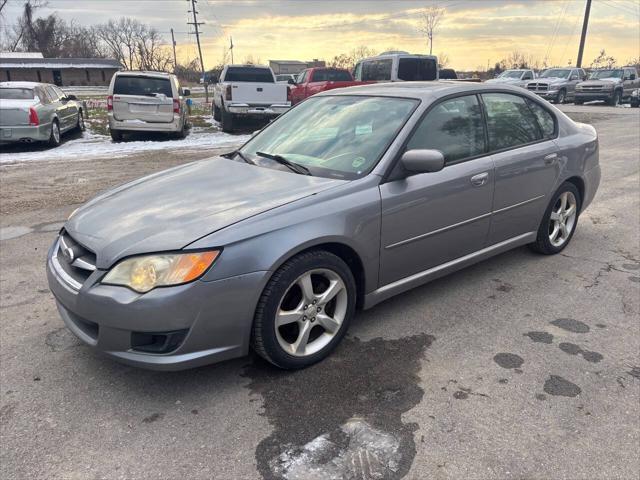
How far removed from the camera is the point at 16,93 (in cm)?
1138

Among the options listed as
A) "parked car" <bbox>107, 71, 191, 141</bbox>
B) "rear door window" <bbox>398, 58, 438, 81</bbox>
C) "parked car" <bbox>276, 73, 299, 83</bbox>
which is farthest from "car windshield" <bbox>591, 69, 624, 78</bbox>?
"parked car" <bbox>107, 71, 191, 141</bbox>

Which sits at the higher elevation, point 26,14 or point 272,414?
point 26,14

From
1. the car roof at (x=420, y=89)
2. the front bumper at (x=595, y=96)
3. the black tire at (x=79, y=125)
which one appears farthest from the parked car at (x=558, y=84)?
the car roof at (x=420, y=89)

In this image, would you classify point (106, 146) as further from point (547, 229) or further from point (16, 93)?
point (547, 229)

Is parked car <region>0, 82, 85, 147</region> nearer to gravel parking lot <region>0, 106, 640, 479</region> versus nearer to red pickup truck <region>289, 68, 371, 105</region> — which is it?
red pickup truck <region>289, 68, 371, 105</region>

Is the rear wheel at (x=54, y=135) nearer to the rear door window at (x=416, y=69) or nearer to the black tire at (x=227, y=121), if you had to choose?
the black tire at (x=227, y=121)

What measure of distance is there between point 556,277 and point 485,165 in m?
1.27

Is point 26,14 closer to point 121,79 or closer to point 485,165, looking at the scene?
point 121,79

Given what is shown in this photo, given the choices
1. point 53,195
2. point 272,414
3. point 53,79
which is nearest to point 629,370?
point 272,414

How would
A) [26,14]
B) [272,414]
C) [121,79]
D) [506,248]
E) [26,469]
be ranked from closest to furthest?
[26,469] → [272,414] → [506,248] → [121,79] → [26,14]

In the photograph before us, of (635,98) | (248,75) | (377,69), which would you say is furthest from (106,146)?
(635,98)

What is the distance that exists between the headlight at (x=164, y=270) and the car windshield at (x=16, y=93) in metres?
10.9

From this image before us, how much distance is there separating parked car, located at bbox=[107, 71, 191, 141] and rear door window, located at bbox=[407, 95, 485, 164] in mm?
10343

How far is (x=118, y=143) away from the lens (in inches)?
500
